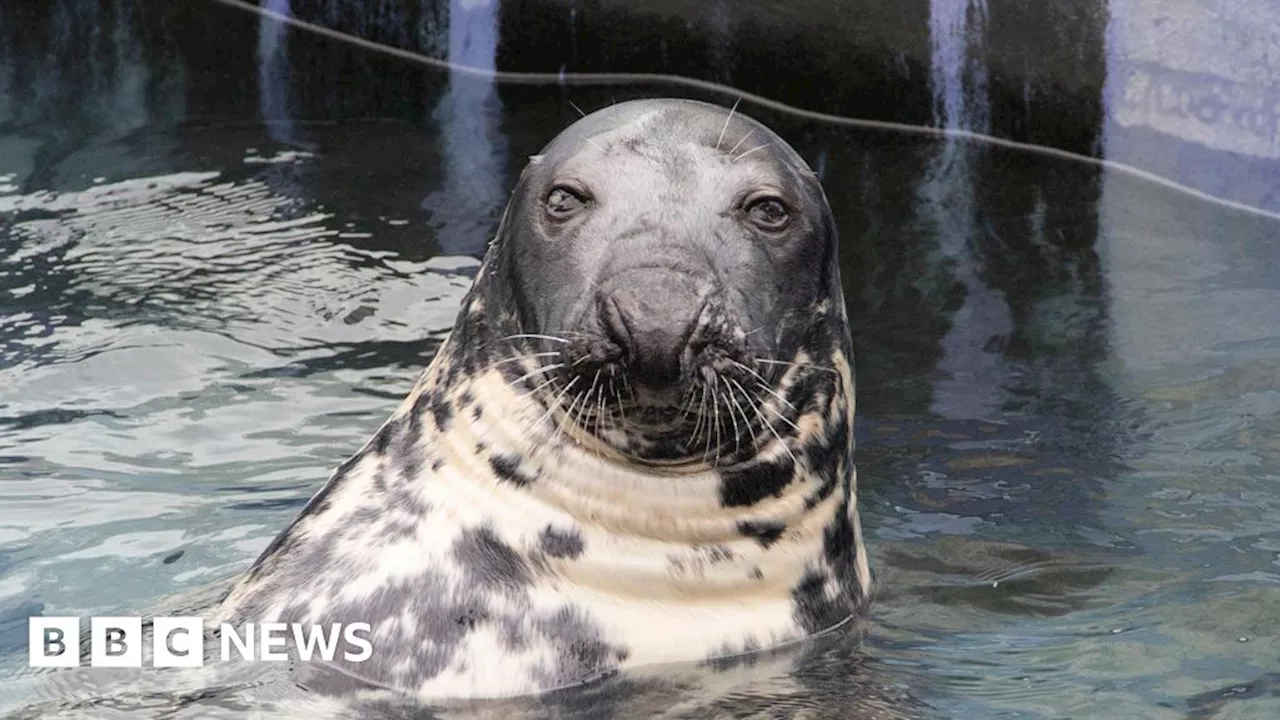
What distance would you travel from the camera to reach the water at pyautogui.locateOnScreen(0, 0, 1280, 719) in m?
5.10

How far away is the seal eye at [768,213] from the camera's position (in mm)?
4410

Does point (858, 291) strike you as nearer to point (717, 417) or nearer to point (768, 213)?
point (768, 213)

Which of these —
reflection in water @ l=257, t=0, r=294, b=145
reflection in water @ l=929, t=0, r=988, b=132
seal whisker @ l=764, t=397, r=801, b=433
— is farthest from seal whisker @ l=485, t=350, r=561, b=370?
reflection in water @ l=929, t=0, r=988, b=132

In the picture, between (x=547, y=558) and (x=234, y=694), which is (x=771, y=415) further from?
(x=234, y=694)

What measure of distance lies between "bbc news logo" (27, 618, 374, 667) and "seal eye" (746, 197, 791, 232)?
3.87 feet

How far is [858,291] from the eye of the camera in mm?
7586

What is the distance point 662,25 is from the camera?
10.6m

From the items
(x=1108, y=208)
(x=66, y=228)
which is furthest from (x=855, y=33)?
(x=66, y=228)

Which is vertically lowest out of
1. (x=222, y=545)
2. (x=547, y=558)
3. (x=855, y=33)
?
(x=222, y=545)

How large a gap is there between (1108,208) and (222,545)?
15.0 feet

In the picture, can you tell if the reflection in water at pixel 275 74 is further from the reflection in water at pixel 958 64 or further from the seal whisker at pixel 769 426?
the seal whisker at pixel 769 426

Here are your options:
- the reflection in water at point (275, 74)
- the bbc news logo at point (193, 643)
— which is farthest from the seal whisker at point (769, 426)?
the reflection in water at point (275, 74)

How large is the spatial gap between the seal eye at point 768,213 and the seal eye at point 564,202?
0.36 meters

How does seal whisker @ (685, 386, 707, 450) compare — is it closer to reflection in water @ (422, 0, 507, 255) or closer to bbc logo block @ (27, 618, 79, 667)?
bbc logo block @ (27, 618, 79, 667)
